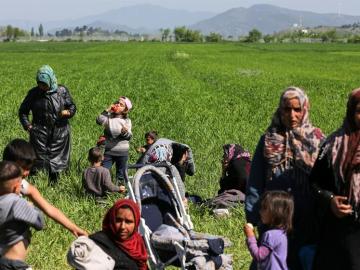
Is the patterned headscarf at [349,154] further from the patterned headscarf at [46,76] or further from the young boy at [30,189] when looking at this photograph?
the patterned headscarf at [46,76]

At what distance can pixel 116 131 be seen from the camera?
324 inches

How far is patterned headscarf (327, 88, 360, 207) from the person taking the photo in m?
3.79

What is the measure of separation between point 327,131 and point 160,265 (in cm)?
933

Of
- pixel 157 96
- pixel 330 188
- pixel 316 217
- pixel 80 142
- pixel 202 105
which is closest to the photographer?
pixel 330 188

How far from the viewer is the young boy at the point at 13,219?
397 cm

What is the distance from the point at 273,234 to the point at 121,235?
0.98 m

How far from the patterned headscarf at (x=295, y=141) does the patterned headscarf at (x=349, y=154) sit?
16.1 inches

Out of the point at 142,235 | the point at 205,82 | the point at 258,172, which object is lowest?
the point at 205,82

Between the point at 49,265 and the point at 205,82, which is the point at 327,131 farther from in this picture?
A: the point at 205,82

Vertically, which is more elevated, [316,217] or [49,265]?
[316,217]

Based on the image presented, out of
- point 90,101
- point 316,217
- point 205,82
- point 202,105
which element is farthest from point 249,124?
point 205,82

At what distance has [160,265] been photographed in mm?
4809

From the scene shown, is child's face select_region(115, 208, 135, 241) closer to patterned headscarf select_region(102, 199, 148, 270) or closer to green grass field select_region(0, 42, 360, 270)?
patterned headscarf select_region(102, 199, 148, 270)

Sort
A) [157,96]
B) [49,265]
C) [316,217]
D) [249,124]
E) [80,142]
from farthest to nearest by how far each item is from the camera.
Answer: [157,96]
[249,124]
[80,142]
[49,265]
[316,217]
